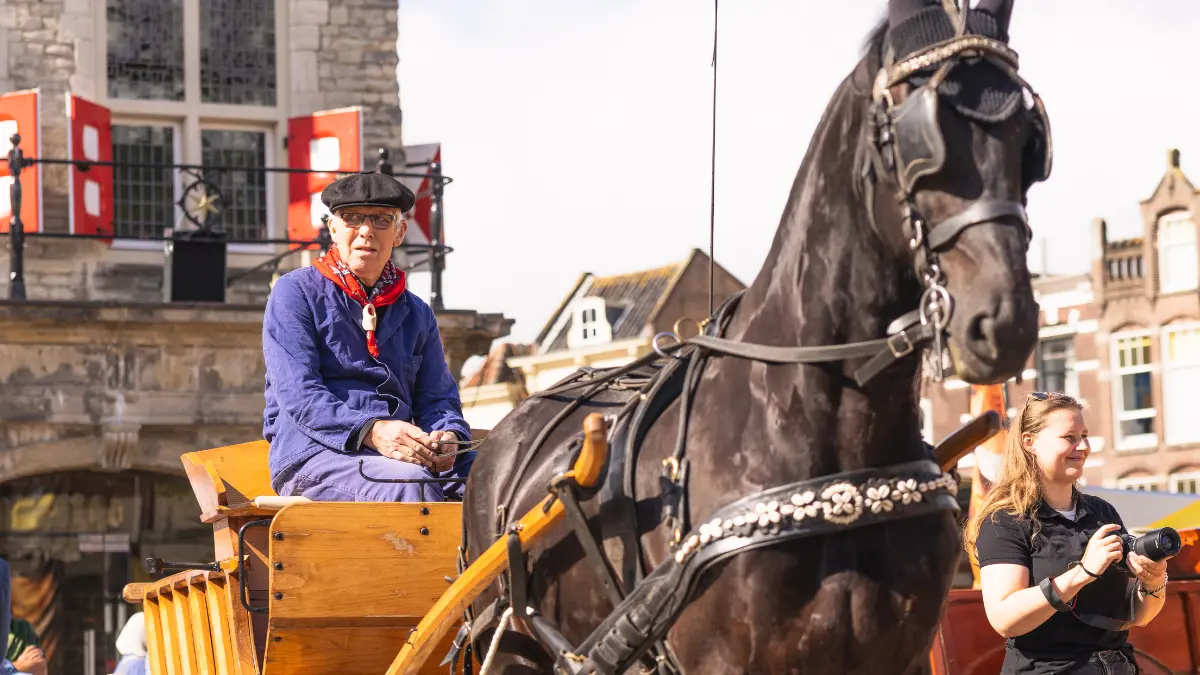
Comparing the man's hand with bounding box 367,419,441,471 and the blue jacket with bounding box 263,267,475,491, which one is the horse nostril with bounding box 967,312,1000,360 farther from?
the blue jacket with bounding box 263,267,475,491

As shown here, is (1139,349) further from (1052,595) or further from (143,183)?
(1052,595)

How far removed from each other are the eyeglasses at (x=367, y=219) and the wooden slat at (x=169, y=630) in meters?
1.53

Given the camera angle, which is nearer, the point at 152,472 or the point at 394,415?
the point at 394,415

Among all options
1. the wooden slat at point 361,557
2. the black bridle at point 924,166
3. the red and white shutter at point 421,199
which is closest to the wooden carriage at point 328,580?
the wooden slat at point 361,557

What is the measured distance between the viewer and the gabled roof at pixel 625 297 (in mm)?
42688

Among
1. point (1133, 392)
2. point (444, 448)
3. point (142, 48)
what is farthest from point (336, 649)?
point (1133, 392)

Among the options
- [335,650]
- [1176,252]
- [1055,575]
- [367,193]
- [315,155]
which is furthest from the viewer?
[1176,252]

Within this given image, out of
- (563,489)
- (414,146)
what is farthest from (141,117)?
(563,489)

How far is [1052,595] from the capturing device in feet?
15.3

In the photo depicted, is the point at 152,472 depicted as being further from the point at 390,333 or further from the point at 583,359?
the point at 583,359

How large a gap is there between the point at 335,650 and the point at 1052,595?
191 cm

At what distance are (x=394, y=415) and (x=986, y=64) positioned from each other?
2567 millimetres

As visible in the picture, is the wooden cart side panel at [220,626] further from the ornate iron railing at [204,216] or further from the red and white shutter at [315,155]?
the red and white shutter at [315,155]

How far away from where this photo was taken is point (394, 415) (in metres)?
5.60
